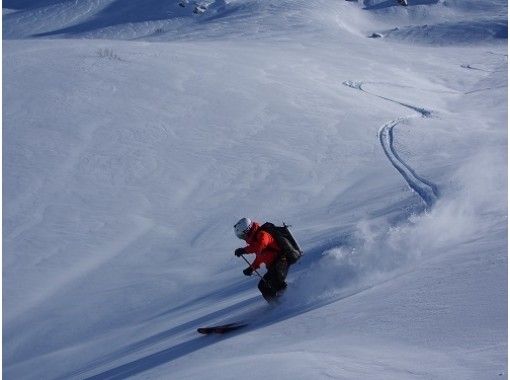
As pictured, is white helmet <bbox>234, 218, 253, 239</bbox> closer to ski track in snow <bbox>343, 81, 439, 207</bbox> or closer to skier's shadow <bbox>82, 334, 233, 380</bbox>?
skier's shadow <bbox>82, 334, 233, 380</bbox>

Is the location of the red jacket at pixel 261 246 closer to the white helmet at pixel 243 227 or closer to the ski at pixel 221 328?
the white helmet at pixel 243 227

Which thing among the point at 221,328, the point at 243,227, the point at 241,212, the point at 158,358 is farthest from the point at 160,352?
the point at 241,212

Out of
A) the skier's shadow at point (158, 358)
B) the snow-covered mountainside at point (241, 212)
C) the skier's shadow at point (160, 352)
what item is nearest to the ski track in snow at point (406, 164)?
the snow-covered mountainside at point (241, 212)

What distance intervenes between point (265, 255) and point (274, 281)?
0.89ft

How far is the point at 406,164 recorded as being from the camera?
11211mm

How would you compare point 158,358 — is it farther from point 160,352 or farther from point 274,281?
point 274,281

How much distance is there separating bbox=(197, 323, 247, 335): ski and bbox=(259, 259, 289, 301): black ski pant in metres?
0.44

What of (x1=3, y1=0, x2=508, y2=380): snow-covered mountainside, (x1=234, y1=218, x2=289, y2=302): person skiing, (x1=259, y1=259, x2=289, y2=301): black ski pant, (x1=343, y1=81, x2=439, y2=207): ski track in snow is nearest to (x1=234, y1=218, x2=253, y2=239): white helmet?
(x1=234, y1=218, x2=289, y2=302): person skiing

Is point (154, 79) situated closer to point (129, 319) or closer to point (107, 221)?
point (107, 221)

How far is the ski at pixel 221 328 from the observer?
585 cm

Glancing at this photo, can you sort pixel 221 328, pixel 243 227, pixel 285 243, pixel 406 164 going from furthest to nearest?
pixel 406 164
pixel 285 243
pixel 243 227
pixel 221 328

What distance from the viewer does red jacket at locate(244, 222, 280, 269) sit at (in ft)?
20.3

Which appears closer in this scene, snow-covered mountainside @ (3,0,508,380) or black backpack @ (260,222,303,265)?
snow-covered mountainside @ (3,0,508,380)

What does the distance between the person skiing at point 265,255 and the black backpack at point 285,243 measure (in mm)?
42
